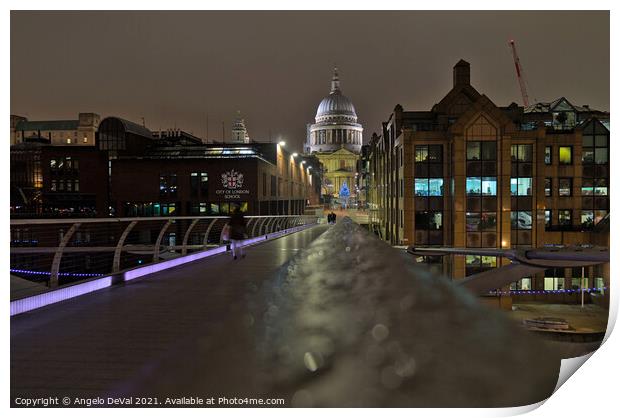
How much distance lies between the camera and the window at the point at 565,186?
40.7 meters

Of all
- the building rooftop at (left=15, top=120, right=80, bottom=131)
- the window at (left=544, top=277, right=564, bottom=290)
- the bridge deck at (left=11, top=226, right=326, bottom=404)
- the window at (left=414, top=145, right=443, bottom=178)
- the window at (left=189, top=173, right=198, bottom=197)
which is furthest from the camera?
the building rooftop at (left=15, top=120, right=80, bottom=131)

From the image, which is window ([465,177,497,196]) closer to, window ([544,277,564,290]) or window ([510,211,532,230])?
window ([510,211,532,230])

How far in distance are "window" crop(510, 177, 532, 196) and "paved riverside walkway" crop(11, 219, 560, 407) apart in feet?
116

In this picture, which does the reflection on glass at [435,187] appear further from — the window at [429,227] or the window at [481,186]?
the window at [481,186]

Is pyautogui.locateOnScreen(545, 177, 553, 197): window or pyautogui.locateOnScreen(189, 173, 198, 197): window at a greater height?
pyautogui.locateOnScreen(189, 173, 198, 197): window

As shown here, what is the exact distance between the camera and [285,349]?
500 cm

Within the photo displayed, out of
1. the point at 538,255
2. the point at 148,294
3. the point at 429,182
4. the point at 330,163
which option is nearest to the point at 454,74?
the point at 429,182

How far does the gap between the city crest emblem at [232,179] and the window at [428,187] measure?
1911 centimetres

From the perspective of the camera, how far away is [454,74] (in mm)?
44719

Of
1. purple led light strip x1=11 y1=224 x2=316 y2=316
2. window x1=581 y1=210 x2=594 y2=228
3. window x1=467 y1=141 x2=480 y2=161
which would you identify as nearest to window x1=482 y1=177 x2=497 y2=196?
window x1=467 y1=141 x2=480 y2=161

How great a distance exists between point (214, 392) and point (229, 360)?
1.59ft

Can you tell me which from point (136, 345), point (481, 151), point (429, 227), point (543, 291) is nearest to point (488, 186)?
point (481, 151)

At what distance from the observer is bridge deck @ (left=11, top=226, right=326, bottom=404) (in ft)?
13.9

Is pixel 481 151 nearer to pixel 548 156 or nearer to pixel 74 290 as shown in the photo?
pixel 548 156
